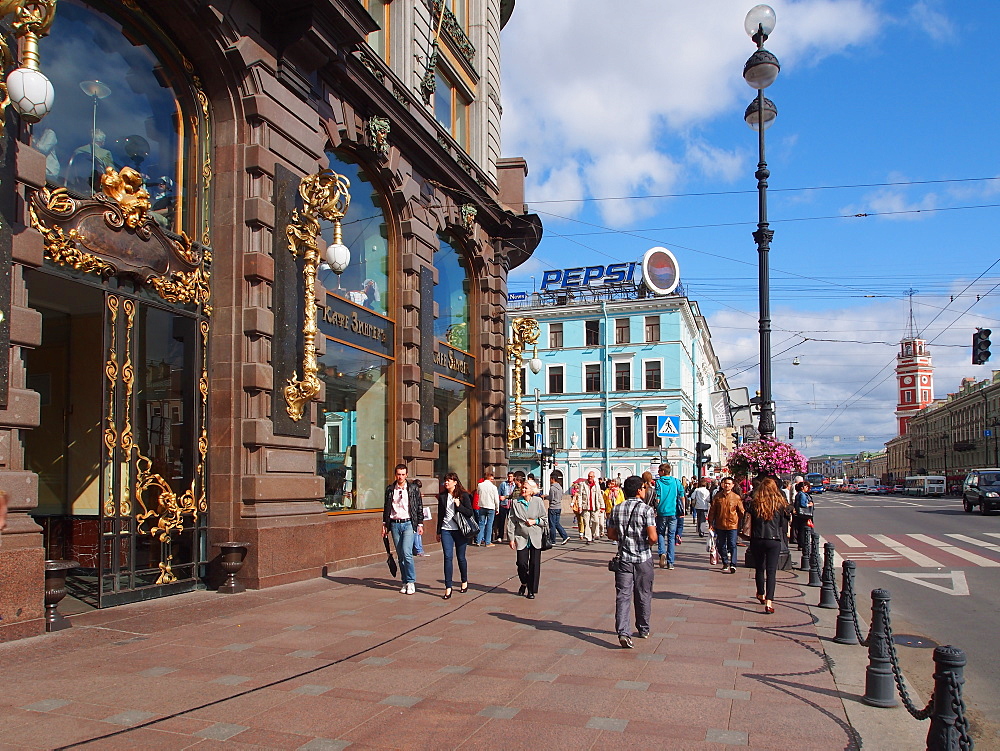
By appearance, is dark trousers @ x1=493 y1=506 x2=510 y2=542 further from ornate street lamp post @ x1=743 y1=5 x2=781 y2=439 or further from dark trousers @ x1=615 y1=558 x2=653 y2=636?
dark trousers @ x1=615 y1=558 x2=653 y2=636

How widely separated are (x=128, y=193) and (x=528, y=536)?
22.1 feet

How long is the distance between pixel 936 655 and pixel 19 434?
8.15 meters

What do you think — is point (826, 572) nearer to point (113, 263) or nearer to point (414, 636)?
point (414, 636)

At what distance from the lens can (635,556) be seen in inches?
332

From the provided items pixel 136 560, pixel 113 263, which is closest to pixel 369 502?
pixel 136 560

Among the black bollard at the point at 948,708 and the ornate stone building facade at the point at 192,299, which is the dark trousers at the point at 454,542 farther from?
the black bollard at the point at 948,708

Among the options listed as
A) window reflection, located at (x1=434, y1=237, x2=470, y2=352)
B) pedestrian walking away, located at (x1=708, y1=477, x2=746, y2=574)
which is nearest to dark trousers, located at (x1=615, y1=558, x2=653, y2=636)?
pedestrian walking away, located at (x1=708, y1=477, x2=746, y2=574)

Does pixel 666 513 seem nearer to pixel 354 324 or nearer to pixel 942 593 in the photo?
pixel 942 593

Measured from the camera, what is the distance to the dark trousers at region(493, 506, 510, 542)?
2089 cm

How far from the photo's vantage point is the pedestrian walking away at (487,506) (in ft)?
63.1

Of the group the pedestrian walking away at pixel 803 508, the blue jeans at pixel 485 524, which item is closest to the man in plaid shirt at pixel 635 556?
the pedestrian walking away at pixel 803 508

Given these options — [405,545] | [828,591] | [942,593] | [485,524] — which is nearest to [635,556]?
[828,591]

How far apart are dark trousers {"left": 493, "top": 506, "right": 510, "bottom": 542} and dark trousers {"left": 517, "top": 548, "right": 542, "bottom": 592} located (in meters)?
9.33

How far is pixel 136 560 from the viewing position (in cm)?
1023
